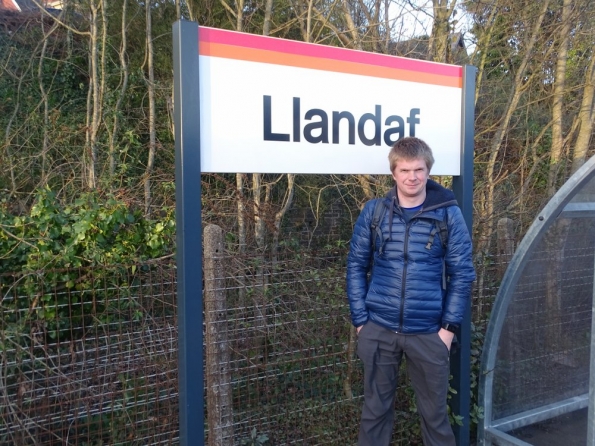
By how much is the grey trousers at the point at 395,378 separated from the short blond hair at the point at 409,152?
2.83ft

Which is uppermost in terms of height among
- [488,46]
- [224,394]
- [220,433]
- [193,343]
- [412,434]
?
[488,46]

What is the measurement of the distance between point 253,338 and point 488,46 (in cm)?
428

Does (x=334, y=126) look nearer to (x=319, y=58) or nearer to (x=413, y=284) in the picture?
(x=319, y=58)

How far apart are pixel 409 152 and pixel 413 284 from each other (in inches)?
25.7

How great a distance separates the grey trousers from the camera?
2.58 metres

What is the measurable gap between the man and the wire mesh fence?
2.11ft

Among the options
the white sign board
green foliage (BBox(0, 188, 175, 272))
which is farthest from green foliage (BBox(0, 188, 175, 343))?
the white sign board

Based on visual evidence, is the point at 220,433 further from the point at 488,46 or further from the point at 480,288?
the point at 488,46

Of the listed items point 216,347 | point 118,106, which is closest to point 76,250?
point 216,347

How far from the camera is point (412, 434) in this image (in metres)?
3.54

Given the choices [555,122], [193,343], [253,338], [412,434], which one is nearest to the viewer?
[193,343]

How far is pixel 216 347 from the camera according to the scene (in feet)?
9.37

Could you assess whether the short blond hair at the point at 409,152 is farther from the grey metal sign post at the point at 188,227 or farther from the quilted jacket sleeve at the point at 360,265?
the grey metal sign post at the point at 188,227

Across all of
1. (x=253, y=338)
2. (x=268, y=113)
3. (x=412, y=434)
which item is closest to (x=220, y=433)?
(x=253, y=338)
